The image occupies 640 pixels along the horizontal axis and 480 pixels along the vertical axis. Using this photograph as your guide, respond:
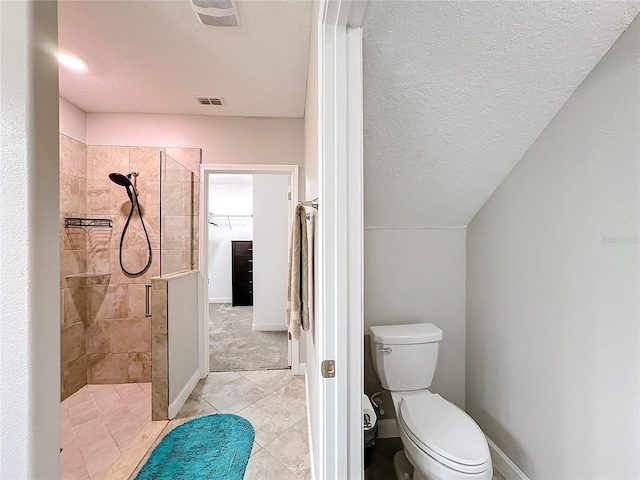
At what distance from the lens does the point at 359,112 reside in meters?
0.85

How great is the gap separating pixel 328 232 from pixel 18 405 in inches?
40.3

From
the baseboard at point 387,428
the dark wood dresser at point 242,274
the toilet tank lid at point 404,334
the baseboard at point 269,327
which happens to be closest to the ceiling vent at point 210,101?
the toilet tank lid at point 404,334

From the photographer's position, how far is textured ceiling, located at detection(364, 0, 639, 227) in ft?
3.33

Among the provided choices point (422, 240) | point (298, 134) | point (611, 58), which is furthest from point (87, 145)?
point (611, 58)

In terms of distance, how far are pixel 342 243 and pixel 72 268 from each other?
2.67 meters

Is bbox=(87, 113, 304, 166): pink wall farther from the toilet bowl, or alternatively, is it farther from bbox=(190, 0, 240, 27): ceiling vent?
the toilet bowl

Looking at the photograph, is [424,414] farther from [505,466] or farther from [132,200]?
[132,200]

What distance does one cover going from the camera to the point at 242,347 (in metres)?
3.46

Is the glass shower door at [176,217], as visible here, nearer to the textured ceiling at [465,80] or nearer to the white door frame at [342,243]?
the textured ceiling at [465,80]

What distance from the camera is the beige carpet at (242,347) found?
2959 mm

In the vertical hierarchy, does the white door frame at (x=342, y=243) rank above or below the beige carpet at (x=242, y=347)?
above

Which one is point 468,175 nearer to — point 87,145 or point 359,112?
point 359,112

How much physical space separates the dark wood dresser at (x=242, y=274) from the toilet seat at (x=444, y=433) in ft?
14.7

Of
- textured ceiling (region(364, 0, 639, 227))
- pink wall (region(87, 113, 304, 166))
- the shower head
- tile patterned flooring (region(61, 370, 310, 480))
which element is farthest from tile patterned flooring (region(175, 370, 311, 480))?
pink wall (region(87, 113, 304, 166))
